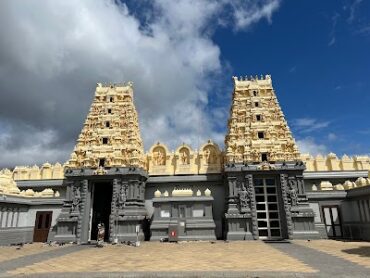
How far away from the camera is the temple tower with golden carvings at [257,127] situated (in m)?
28.7

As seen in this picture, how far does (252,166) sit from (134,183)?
11666 millimetres

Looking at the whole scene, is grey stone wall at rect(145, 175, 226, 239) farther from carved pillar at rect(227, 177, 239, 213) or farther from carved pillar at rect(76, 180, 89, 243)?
carved pillar at rect(76, 180, 89, 243)

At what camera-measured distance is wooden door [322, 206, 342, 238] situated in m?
27.2

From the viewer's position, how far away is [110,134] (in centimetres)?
3125

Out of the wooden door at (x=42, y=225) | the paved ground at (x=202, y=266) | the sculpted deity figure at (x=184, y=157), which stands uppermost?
the sculpted deity figure at (x=184, y=157)

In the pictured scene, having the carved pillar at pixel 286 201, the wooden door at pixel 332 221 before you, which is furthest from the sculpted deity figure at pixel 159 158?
the wooden door at pixel 332 221

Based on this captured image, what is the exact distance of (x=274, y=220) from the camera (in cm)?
2738

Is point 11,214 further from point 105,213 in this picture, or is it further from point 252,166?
point 252,166

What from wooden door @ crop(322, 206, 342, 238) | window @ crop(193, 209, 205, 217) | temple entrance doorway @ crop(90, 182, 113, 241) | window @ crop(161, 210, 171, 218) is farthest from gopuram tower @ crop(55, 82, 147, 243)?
wooden door @ crop(322, 206, 342, 238)

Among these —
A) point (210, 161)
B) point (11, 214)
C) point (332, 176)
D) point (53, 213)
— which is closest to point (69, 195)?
point (53, 213)

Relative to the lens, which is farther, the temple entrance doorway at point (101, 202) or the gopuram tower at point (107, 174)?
the temple entrance doorway at point (101, 202)

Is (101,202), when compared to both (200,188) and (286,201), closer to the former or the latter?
(200,188)

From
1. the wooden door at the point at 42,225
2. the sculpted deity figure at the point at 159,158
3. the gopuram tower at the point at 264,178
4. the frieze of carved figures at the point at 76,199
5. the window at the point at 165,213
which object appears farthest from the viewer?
the sculpted deity figure at the point at 159,158

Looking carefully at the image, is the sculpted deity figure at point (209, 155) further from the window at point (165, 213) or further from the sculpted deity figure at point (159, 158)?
the window at point (165, 213)
